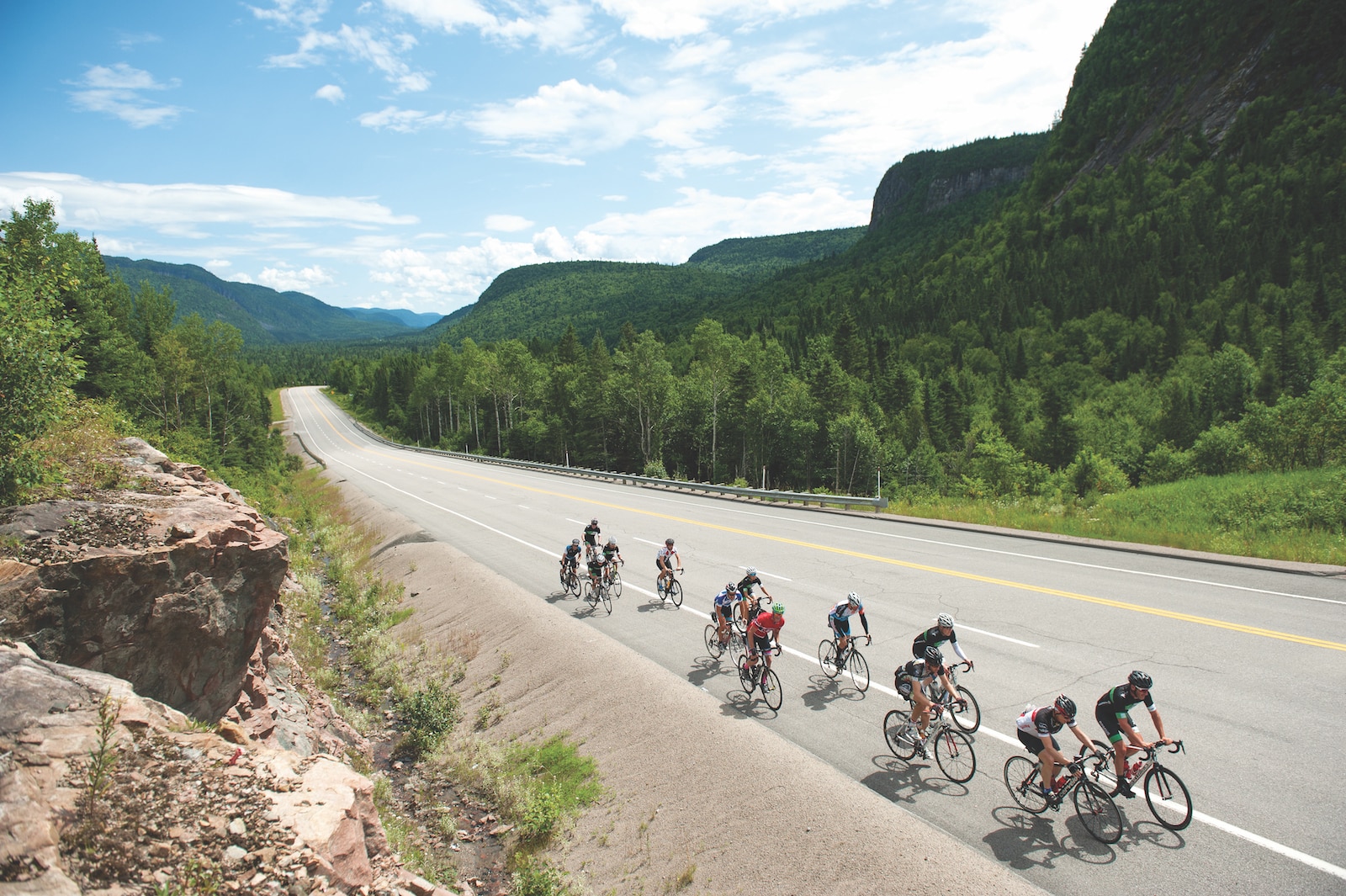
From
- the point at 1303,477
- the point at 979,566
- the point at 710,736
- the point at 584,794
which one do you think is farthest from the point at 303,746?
the point at 1303,477

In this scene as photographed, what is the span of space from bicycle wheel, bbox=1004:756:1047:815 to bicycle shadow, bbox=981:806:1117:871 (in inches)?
3.7

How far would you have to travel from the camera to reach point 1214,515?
19188 mm

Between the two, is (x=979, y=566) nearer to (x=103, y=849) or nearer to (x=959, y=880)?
(x=959, y=880)

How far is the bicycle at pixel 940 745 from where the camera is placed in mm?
7934

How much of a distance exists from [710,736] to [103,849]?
6892 mm

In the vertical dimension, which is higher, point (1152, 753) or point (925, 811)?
point (1152, 753)

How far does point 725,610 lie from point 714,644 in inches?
36.1

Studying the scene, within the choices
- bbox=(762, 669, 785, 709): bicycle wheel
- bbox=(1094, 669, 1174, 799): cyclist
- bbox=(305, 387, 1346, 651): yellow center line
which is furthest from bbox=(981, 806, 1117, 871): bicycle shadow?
bbox=(305, 387, 1346, 651): yellow center line

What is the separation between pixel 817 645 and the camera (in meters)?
12.4

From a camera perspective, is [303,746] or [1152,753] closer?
[1152,753]

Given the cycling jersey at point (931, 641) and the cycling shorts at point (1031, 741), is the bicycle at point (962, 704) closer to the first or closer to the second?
the cycling jersey at point (931, 641)

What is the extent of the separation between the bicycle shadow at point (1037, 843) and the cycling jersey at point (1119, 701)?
1278 millimetres

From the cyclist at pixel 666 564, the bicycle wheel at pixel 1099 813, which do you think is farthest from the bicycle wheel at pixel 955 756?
the cyclist at pixel 666 564

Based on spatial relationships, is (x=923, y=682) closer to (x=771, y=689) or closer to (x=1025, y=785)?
(x=1025, y=785)
